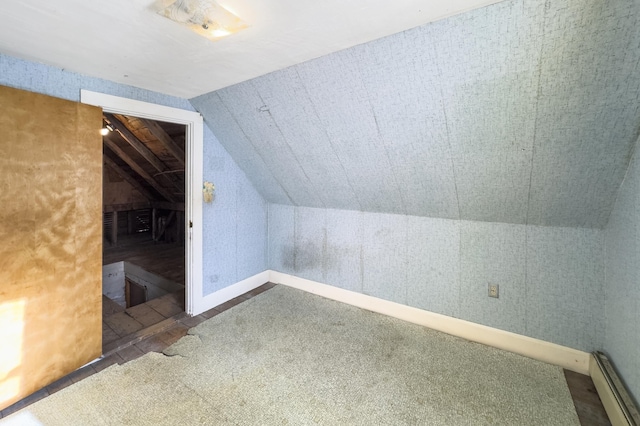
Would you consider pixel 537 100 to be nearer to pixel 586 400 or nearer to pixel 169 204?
pixel 586 400

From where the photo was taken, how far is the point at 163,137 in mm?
3697

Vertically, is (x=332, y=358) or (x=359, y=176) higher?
(x=359, y=176)

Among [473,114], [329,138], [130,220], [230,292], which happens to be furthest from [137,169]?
[473,114]

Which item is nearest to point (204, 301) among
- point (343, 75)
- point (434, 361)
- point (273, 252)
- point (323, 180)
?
point (273, 252)

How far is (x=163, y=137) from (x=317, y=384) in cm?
341

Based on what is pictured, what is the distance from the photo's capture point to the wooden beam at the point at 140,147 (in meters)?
4.09

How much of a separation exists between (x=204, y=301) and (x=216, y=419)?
4.79ft

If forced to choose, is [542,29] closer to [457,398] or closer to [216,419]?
[457,398]

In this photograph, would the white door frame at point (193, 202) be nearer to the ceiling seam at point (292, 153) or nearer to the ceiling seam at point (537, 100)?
the ceiling seam at point (292, 153)

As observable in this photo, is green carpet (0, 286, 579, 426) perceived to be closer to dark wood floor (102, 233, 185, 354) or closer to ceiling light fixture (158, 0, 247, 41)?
dark wood floor (102, 233, 185, 354)

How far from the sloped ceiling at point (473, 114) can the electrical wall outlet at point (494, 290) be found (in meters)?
0.55

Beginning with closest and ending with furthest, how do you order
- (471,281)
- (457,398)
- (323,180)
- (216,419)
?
(216,419) < (457,398) < (471,281) < (323,180)

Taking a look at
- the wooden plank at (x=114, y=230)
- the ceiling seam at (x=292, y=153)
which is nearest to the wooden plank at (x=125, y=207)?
the wooden plank at (x=114, y=230)

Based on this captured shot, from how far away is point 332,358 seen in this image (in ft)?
7.20
